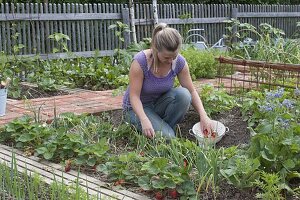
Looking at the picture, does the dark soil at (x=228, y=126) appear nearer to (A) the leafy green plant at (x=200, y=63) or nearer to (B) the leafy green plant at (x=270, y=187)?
(B) the leafy green plant at (x=270, y=187)

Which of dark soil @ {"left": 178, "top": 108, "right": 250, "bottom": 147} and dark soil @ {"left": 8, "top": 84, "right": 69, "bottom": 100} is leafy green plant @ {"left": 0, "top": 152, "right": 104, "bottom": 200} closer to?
dark soil @ {"left": 178, "top": 108, "right": 250, "bottom": 147}

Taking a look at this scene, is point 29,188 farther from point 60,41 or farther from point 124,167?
point 60,41

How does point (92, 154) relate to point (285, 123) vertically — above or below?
below

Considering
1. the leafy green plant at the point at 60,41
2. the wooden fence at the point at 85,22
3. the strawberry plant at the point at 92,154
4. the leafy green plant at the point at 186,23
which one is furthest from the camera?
the leafy green plant at the point at 186,23

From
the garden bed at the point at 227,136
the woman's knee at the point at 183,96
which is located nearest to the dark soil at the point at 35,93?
the garden bed at the point at 227,136

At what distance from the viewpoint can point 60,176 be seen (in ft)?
11.0

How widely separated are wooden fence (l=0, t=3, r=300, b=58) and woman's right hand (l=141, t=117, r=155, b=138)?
4533 mm

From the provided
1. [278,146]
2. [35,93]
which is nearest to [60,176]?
[278,146]

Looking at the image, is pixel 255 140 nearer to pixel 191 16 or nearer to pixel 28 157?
pixel 28 157

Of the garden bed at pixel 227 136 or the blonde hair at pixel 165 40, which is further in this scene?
the blonde hair at pixel 165 40

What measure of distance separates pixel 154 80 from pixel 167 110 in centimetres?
29

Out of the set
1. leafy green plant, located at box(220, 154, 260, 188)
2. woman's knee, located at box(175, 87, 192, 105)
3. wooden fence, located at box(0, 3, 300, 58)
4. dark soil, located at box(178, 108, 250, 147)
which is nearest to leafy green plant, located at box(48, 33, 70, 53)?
wooden fence, located at box(0, 3, 300, 58)

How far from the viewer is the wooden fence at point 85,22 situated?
841 centimetres

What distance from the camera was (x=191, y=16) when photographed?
11.4 m
